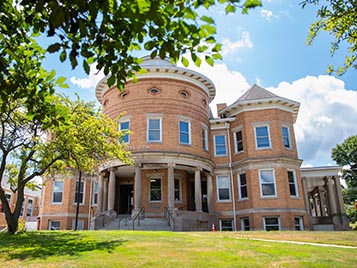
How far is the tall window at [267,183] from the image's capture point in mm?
23648

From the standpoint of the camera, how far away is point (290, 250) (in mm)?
9078

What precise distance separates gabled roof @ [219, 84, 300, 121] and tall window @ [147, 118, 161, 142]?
657cm

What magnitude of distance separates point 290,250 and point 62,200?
2308 cm

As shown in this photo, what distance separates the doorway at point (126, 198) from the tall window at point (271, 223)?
34.7 ft

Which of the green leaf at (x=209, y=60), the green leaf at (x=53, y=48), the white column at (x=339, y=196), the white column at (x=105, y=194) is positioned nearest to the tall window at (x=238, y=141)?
the white column at (x=339, y=196)

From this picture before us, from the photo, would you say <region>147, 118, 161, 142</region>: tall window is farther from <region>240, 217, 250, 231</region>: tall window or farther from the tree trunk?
the tree trunk

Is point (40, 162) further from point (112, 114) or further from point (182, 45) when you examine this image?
point (182, 45)

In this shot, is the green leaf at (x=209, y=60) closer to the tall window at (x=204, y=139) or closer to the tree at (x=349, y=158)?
the tall window at (x=204, y=139)

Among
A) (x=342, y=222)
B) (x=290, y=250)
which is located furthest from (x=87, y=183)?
(x=290, y=250)

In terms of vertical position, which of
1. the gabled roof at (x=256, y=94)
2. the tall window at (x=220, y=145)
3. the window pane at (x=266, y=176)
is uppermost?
the gabled roof at (x=256, y=94)

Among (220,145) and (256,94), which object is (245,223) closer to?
(220,145)

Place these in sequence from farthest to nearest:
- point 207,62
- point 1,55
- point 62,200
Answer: point 62,200 < point 1,55 < point 207,62

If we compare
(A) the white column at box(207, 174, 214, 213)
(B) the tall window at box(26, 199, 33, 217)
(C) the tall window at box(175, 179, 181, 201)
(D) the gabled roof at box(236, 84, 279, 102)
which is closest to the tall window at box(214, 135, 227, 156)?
(A) the white column at box(207, 174, 214, 213)

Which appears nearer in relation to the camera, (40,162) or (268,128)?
(40,162)
